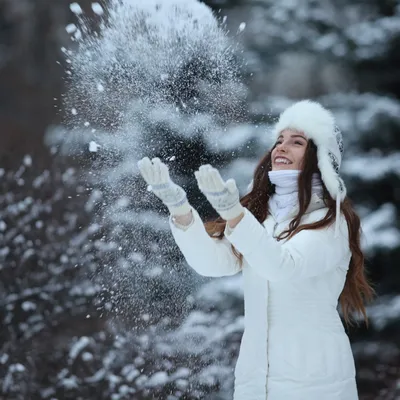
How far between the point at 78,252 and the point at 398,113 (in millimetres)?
1568

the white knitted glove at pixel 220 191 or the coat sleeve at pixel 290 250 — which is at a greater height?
the white knitted glove at pixel 220 191

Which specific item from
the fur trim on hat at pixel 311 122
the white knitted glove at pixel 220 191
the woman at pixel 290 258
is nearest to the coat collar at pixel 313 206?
the woman at pixel 290 258

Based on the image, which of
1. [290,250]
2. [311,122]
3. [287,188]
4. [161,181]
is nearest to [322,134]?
[311,122]

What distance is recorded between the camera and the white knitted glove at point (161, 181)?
130 centimetres

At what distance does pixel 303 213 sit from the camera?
4.80 ft

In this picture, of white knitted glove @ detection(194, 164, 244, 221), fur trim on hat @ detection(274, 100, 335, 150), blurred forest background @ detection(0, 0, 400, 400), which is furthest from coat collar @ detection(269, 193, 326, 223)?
blurred forest background @ detection(0, 0, 400, 400)

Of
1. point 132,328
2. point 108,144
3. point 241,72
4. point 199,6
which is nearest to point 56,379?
point 132,328

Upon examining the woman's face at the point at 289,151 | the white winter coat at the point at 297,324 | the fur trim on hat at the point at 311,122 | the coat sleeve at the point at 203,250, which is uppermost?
the fur trim on hat at the point at 311,122

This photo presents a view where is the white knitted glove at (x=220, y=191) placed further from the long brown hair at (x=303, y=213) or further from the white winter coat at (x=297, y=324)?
the long brown hair at (x=303, y=213)

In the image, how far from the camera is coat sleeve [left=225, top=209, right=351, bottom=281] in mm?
1257

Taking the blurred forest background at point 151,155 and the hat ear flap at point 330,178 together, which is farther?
the blurred forest background at point 151,155

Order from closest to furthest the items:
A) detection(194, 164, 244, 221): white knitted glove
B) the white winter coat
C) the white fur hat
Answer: detection(194, 164, 244, 221): white knitted glove < the white winter coat < the white fur hat

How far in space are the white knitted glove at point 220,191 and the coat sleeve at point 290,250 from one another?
3cm

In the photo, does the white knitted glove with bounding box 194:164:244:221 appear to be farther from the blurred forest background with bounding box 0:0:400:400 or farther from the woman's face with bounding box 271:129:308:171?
the blurred forest background with bounding box 0:0:400:400
